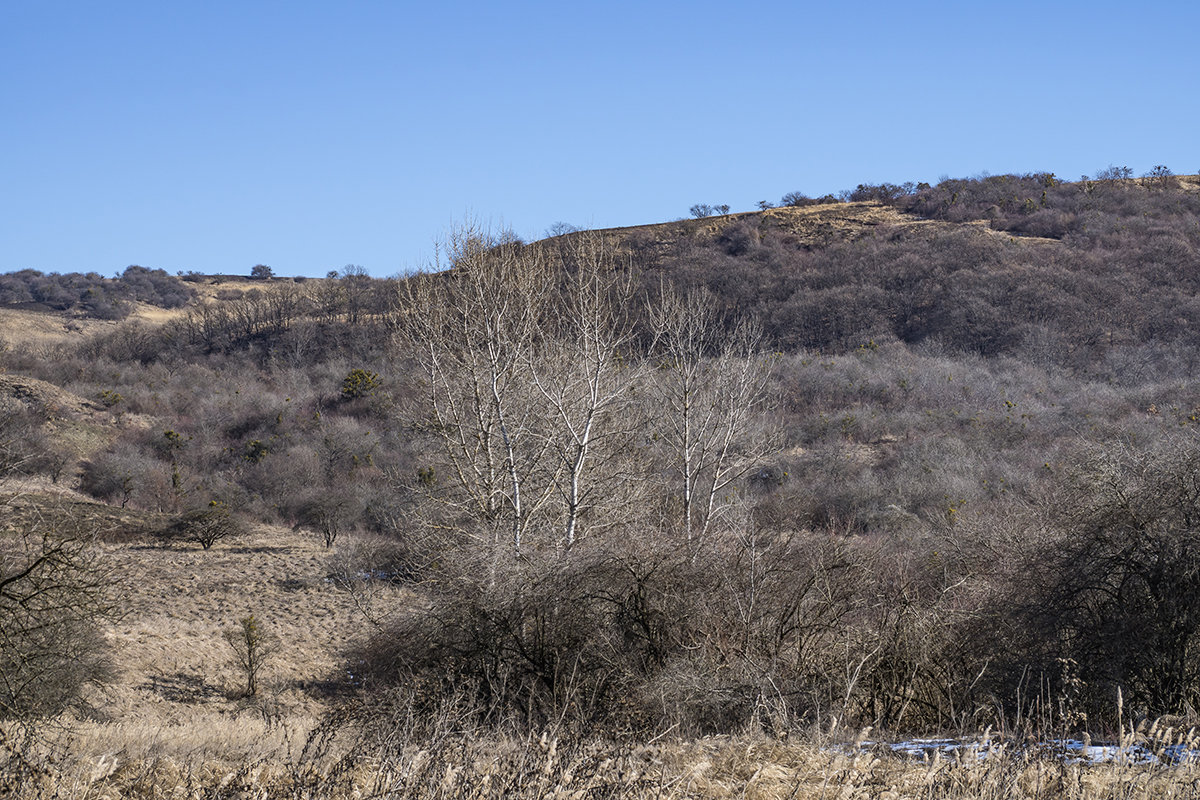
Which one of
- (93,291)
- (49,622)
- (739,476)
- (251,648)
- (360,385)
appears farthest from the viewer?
(93,291)

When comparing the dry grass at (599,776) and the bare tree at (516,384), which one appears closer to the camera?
the dry grass at (599,776)

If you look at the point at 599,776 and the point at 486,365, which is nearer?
the point at 599,776

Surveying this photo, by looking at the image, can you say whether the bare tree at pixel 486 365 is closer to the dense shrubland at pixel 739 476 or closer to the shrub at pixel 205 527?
the dense shrubland at pixel 739 476

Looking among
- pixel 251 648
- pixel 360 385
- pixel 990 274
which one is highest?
pixel 990 274

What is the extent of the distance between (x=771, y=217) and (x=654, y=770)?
63635mm

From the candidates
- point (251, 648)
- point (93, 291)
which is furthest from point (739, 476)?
point (93, 291)

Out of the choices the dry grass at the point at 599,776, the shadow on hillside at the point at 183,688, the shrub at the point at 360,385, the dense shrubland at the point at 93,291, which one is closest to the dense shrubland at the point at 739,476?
the shrub at the point at 360,385

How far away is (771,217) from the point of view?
216ft

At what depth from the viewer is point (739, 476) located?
871 inches

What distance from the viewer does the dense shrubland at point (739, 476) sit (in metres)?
10.9

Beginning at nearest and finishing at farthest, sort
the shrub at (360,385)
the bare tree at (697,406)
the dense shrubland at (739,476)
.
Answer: the dense shrubland at (739,476) < the bare tree at (697,406) < the shrub at (360,385)

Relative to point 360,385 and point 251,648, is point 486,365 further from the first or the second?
point 360,385

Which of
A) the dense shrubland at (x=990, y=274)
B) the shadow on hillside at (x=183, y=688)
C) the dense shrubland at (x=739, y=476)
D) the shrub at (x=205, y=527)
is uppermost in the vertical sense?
the dense shrubland at (x=990, y=274)

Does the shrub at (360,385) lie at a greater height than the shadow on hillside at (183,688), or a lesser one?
greater
